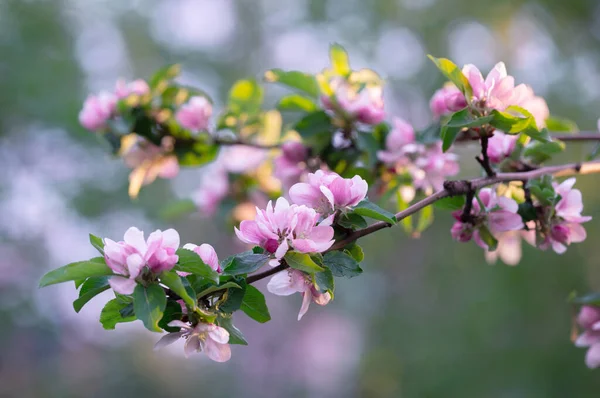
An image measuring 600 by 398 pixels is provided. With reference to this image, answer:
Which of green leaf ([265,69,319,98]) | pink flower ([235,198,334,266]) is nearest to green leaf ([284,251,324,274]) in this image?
pink flower ([235,198,334,266])

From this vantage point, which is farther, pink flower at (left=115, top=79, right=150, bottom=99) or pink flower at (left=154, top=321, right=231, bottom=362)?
pink flower at (left=115, top=79, right=150, bottom=99)

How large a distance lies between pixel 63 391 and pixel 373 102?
4758 mm

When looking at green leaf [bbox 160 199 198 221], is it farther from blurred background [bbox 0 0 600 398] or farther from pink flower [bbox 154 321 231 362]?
blurred background [bbox 0 0 600 398]

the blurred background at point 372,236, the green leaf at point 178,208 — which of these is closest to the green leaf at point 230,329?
the green leaf at point 178,208

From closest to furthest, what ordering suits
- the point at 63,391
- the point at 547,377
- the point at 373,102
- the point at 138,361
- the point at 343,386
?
1. the point at 373,102
2. the point at 547,377
3. the point at 63,391
4. the point at 138,361
5. the point at 343,386

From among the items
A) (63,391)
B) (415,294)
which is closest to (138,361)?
(63,391)

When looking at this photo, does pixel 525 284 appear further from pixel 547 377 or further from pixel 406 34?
pixel 406 34

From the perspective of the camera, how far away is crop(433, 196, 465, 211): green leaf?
71 centimetres

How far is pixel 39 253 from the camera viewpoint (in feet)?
15.2

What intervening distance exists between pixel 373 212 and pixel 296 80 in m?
0.45

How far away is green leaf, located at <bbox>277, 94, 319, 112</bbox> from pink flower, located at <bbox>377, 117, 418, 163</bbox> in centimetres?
14

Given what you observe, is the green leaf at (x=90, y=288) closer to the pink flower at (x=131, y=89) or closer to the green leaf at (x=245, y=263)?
the green leaf at (x=245, y=263)

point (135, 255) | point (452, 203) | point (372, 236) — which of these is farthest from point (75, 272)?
point (372, 236)

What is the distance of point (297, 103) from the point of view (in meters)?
1.01
